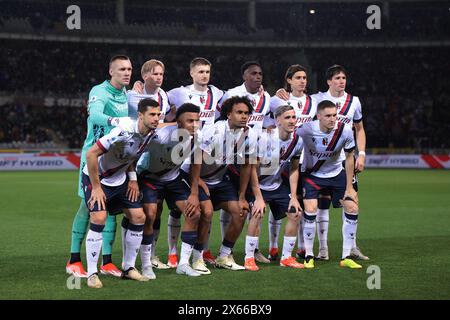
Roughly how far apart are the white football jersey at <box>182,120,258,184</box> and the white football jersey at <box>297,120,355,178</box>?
99 cm

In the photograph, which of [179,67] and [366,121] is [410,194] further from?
[179,67]

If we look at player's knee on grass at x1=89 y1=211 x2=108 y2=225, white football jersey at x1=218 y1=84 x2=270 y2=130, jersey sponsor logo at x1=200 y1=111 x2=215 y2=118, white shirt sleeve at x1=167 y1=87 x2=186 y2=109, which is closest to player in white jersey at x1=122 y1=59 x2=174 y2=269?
white shirt sleeve at x1=167 y1=87 x2=186 y2=109

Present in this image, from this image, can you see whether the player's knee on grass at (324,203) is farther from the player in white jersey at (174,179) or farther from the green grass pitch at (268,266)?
the player in white jersey at (174,179)

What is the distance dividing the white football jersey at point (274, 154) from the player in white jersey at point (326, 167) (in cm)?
33

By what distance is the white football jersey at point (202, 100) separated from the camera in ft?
29.7

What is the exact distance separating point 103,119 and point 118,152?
1.58 feet

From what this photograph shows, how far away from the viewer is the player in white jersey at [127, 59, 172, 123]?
8.48 metres

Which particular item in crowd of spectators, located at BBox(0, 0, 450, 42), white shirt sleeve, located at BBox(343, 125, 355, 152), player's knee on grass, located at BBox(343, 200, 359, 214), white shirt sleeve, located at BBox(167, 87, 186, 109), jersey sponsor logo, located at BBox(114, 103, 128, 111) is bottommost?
player's knee on grass, located at BBox(343, 200, 359, 214)

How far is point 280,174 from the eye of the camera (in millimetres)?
9078

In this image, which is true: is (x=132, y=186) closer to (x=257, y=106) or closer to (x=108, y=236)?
(x=108, y=236)

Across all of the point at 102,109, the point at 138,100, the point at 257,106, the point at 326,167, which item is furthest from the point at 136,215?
the point at 326,167

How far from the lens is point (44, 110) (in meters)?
39.3

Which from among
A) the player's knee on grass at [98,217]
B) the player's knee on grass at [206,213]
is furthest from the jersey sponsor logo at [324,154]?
the player's knee on grass at [98,217]

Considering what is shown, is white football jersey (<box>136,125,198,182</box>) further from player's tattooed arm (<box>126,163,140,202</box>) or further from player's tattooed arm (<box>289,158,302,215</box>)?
player's tattooed arm (<box>289,158,302,215</box>)
